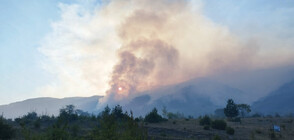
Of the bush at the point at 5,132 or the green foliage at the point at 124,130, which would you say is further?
the bush at the point at 5,132

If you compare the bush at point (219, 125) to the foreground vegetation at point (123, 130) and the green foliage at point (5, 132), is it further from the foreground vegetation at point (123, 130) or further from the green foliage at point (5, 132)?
the green foliage at point (5, 132)

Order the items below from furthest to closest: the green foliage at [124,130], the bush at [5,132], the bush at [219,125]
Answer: the bush at [219,125] → the bush at [5,132] → the green foliage at [124,130]

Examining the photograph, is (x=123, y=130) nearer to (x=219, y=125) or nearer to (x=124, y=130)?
(x=124, y=130)

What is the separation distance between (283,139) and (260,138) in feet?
10.1

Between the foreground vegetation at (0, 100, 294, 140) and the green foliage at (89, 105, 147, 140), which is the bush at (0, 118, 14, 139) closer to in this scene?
the foreground vegetation at (0, 100, 294, 140)

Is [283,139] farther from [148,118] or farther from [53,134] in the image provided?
[53,134]

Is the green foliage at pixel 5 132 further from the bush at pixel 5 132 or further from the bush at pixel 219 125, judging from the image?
the bush at pixel 219 125

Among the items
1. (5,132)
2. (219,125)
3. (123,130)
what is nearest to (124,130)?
(123,130)

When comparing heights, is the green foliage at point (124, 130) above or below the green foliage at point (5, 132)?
above

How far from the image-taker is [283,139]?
3039 cm

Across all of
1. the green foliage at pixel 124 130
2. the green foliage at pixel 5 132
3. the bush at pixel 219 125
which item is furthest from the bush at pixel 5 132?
the bush at pixel 219 125

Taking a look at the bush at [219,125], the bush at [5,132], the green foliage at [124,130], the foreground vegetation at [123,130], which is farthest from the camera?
the bush at [219,125]

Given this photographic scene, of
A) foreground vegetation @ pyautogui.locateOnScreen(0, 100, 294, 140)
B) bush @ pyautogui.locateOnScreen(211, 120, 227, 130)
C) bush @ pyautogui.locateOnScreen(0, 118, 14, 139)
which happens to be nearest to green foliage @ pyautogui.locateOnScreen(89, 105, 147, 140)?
foreground vegetation @ pyautogui.locateOnScreen(0, 100, 294, 140)

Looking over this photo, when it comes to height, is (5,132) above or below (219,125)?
above
